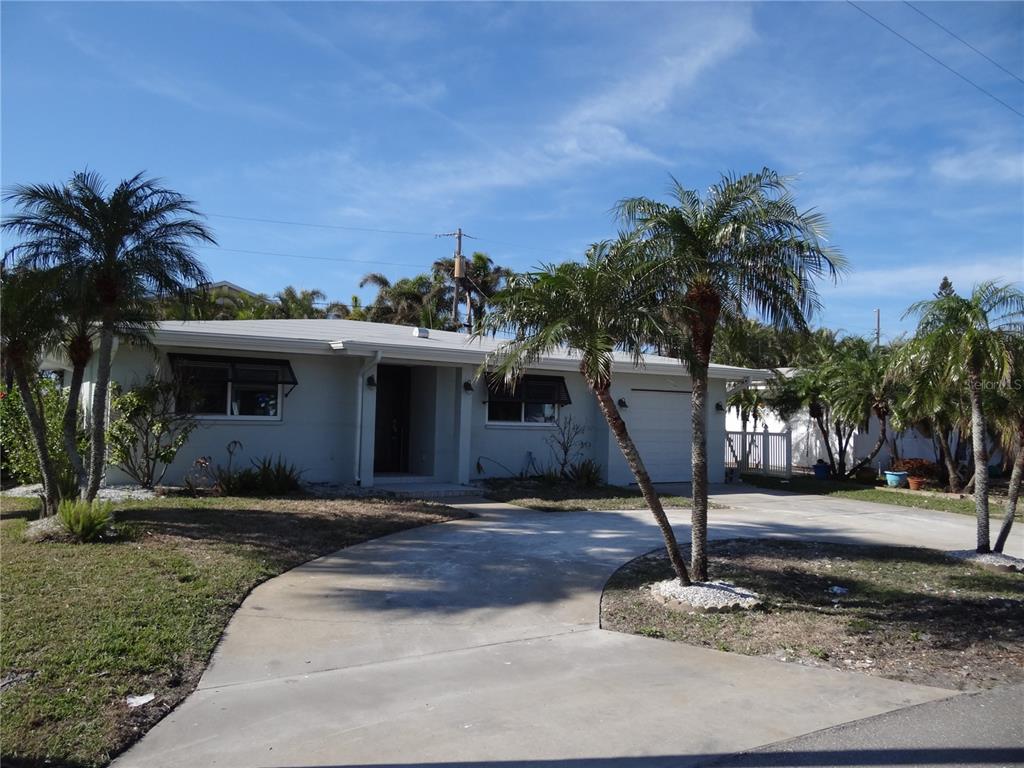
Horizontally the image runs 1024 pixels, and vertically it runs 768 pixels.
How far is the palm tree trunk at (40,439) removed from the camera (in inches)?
392

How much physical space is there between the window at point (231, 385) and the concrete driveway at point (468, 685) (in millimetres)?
6187

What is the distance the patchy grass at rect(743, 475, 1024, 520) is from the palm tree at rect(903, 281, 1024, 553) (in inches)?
217

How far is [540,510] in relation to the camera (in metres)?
12.8

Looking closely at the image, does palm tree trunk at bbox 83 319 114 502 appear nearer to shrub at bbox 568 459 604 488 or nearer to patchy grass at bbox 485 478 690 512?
patchy grass at bbox 485 478 690 512

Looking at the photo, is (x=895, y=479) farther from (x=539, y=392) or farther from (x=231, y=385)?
(x=231, y=385)

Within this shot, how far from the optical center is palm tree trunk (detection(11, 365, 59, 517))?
32.7 feet

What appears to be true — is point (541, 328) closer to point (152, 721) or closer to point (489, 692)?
point (489, 692)

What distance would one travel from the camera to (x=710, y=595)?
7.12 metres

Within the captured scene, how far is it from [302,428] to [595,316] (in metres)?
8.84

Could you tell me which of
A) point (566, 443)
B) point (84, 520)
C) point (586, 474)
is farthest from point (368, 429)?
point (84, 520)

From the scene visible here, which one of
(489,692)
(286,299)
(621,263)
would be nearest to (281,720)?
(489,692)

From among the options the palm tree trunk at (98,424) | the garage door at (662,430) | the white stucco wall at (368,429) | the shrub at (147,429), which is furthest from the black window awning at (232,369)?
the garage door at (662,430)

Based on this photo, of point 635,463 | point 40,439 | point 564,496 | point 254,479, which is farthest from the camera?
point 564,496

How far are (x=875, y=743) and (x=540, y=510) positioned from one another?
865 cm
